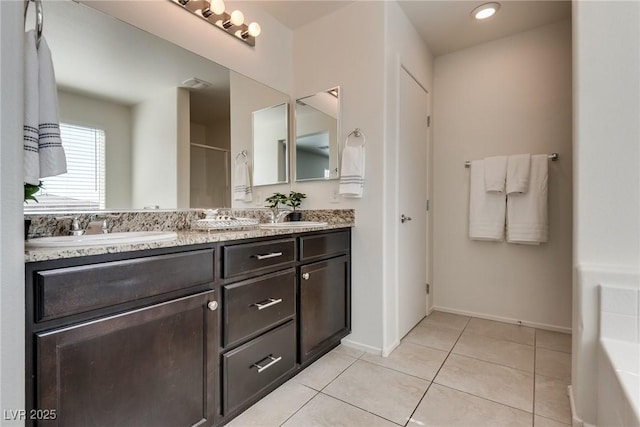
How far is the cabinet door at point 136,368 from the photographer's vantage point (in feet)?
2.71

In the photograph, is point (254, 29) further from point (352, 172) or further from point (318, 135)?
point (352, 172)

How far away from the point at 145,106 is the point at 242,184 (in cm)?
77

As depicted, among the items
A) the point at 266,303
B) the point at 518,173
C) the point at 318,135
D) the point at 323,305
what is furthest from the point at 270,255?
the point at 518,173

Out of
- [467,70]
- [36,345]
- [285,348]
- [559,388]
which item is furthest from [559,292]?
[36,345]

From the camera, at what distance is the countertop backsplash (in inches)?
47.4

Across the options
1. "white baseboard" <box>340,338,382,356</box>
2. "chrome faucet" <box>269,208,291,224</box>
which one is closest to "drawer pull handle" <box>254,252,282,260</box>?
"chrome faucet" <box>269,208,291,224</box>

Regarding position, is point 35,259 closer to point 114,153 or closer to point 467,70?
point 114,153

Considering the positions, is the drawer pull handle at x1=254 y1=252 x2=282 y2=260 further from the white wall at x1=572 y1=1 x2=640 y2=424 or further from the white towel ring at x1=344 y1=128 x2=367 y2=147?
the white wall at x1=572 y1=1 x2=640 y2=424

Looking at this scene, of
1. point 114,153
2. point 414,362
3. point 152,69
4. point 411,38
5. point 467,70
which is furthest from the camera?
point 467,70

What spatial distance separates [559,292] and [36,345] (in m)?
3.14

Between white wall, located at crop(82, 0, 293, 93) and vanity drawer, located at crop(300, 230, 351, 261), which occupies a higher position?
white wall, located at crop(82, 0, 293, 93)

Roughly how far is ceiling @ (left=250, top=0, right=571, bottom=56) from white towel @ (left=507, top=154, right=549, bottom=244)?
3.50ft

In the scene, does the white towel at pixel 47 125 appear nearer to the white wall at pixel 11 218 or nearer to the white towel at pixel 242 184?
the white wall at pixel 11 218

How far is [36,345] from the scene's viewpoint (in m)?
0.78
